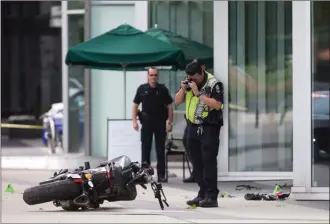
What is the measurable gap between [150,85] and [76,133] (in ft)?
16.0

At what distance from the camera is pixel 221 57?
15.0 m

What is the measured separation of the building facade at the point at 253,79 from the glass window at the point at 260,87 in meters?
0.02

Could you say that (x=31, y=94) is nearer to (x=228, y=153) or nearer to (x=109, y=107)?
(x=109, y=107)

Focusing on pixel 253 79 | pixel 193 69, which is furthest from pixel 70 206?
pixel 253 79

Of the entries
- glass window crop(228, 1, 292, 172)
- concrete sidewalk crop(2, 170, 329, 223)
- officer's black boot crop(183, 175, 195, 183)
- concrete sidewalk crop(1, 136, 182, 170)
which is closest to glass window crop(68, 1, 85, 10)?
concrete sidewalk crop(1, 136, 182, 170)

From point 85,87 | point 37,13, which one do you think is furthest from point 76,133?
point 37,13

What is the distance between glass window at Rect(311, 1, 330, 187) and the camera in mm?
12273

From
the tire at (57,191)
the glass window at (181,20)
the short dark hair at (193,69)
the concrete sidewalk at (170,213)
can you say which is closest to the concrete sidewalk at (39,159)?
the glass window at (181,20)

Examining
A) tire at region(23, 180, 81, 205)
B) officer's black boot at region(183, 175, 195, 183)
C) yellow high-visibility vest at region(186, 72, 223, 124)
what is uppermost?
yellow high-visibility vest at region(186, 72, 223, 124)

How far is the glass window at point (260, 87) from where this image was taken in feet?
50.0

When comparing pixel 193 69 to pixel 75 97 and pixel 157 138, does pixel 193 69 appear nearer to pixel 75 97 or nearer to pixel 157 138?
pixel 157 138

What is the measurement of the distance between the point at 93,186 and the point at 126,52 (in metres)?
4.17

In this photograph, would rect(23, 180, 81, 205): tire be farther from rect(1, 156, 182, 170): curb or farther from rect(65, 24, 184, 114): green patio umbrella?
rect(1, 156, 182, 170): curb

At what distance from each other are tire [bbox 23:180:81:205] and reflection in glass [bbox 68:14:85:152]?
27.0 feet
